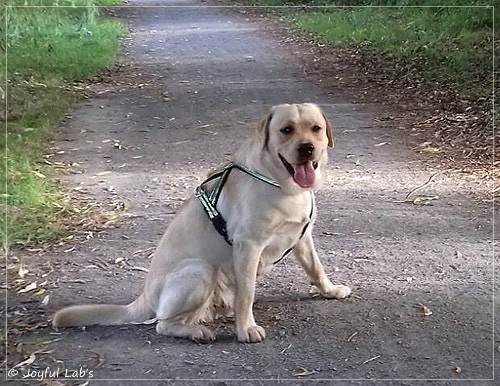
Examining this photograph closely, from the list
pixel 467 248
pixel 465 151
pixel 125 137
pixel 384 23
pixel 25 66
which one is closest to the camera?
pixel 467 248

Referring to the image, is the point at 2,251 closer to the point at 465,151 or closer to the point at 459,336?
the point at 459,336

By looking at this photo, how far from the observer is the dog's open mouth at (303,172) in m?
3.80

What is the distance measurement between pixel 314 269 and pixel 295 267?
571 millimetres

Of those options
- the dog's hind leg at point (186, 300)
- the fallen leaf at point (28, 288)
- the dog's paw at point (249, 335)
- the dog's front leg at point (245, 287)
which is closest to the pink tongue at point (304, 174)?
the dog's front leg at point (245, 287)

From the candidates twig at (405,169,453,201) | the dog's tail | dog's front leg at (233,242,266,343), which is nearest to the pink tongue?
Result: dog's front leg at (233,242,266,343)

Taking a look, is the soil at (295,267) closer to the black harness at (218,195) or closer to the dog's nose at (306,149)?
the black harness at (218,195)

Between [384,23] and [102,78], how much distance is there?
5.43 metres

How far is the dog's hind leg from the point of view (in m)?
3.79

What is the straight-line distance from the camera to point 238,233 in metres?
3.80

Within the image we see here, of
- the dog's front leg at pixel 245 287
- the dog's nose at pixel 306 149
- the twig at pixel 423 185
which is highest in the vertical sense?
the dog's nose at pixel 306 149

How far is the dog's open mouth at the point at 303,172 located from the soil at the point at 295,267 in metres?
0.68

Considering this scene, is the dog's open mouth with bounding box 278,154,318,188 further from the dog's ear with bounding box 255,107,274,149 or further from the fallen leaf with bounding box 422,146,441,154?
the fallen leaf with bounding box 422,146,441,154

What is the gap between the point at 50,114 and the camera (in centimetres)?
912

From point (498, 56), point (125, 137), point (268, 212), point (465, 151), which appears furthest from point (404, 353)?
point (498, 56)
